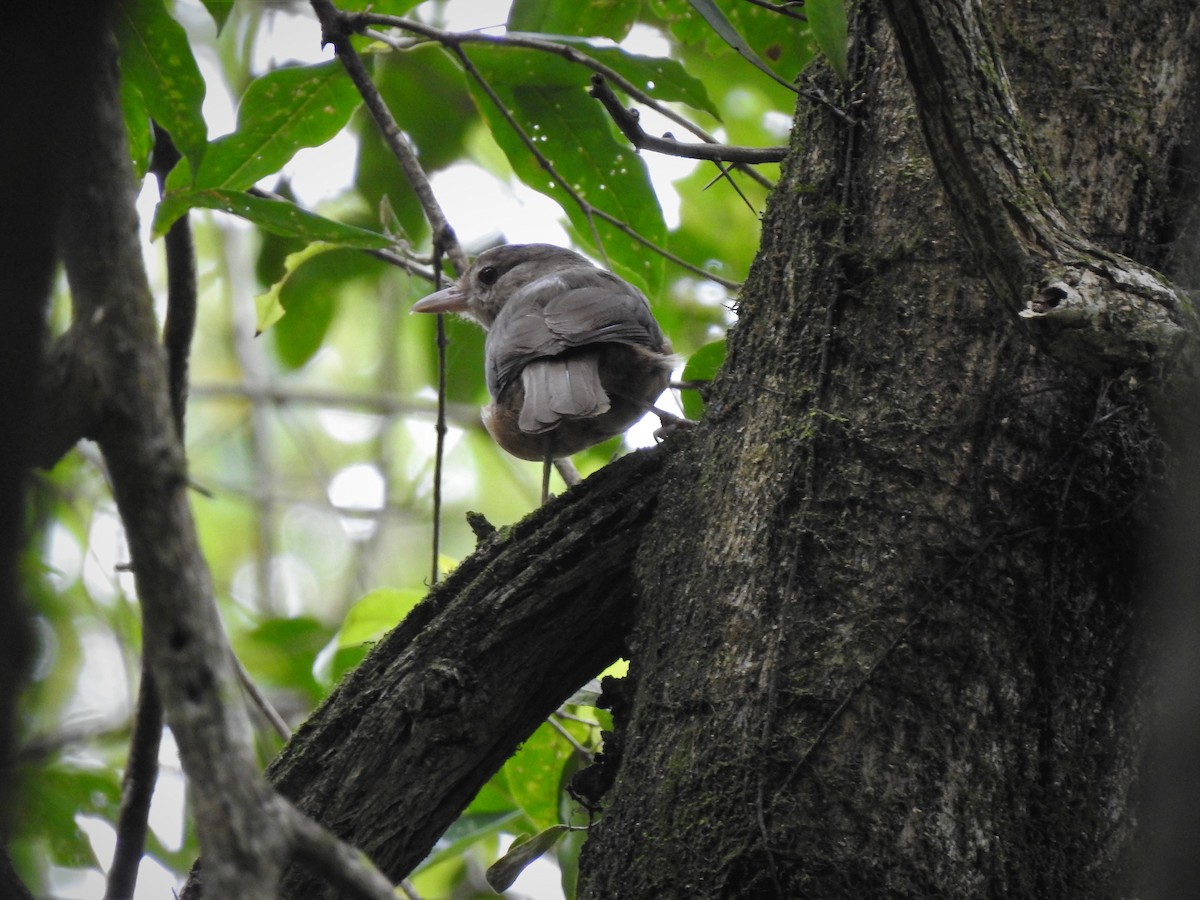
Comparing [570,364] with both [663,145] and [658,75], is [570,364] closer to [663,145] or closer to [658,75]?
[658,75]

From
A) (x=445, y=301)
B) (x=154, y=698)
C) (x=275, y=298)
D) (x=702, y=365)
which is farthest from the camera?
(x=445, y=301)

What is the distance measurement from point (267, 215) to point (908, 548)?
1867 millimetres

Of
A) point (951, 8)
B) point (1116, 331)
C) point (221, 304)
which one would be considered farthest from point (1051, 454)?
point (221, 304)

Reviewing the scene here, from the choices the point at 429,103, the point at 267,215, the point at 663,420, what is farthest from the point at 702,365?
the point at 429,103

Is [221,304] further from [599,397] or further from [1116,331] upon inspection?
[1116,331]

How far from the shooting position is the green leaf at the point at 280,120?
130 inches


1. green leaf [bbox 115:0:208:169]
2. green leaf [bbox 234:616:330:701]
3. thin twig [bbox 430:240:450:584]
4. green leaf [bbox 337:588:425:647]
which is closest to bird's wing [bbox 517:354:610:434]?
thin twig [bbox 430:240:450:584]

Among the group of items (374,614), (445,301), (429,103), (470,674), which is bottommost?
(470,674)

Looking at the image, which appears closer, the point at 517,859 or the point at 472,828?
the point at 517,859

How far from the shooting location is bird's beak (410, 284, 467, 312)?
14.7 feet

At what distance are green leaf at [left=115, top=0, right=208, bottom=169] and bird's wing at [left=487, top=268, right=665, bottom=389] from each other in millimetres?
1505

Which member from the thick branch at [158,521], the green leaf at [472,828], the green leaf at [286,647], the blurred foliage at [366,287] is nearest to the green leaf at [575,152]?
the blurred foliage at [366,287]

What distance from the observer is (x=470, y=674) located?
232 cm

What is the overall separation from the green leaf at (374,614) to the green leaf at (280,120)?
1.36m
